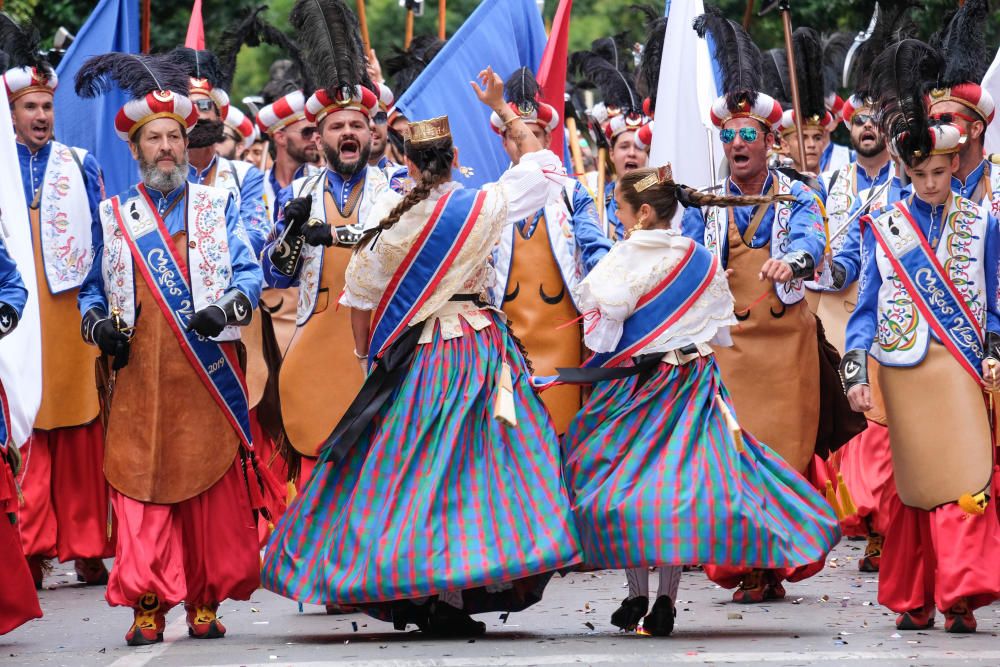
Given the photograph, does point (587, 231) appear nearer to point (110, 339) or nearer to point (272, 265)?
point (272, 265)

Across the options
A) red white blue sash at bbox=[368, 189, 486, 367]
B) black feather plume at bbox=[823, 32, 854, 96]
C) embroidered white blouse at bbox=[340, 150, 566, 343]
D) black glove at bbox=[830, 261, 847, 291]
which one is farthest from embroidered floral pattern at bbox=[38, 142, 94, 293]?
black feather plume at bbox=[823, 32, 854, 96]

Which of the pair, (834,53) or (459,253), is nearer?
(459,253)

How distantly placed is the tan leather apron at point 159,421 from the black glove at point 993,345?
10.0 feet

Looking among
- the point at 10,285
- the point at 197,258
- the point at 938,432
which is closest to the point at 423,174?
the point at 197,258

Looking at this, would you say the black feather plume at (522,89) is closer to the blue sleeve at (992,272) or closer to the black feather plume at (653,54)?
the black feather plume at (653,54)

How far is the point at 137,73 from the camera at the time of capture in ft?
28.6

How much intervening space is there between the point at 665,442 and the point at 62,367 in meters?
3.82

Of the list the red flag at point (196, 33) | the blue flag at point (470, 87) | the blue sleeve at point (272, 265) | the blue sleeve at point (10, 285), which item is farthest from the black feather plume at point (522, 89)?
the blue sleeve at point (10, 285)

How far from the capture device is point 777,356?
9602mm

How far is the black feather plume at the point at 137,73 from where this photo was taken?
28.6ft

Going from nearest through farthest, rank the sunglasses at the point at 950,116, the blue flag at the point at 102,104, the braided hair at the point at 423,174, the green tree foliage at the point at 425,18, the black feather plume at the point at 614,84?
the braided hair at the point at 423,174 → the sunglasses at the point at 950,116 → the blue flag at the point at 102,104 → the black feather plume at the point at 614,84 → the green tree foliage at the point at 425,18

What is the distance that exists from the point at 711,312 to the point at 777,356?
1.41 metres

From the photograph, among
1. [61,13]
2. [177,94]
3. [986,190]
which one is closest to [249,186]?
[177,94]

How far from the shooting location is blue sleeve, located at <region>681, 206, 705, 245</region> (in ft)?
31.8
